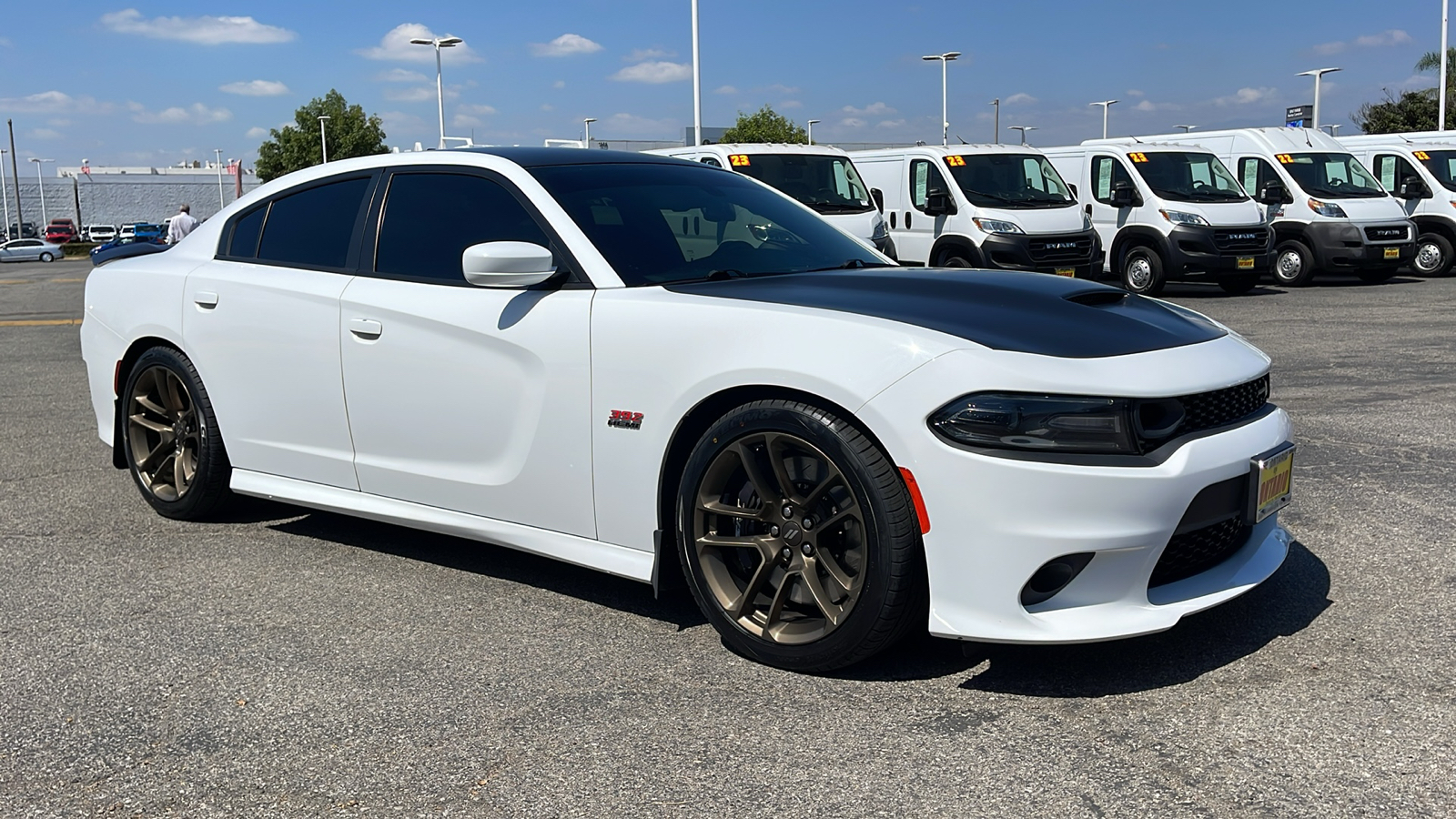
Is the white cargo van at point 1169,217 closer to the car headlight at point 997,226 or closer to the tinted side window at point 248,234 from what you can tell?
the car headlight at point 997,226

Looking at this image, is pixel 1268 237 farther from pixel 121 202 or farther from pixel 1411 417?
pixel 121 202

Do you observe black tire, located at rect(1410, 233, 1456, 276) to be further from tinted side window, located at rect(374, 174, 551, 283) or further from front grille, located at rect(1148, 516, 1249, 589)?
tinted side window, located at rect(374, 174, 551, 283)

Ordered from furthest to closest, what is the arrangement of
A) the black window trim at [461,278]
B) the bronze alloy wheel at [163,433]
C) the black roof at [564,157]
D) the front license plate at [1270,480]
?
the bronze alloy wheel at [163,433] → the black roof at [564,157] → the black window trim at [461,278] → the front license plate at [1270,480]

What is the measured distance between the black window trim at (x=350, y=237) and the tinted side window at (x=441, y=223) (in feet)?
0.35

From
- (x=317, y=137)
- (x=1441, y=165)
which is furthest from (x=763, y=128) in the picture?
(x=1441, y=165)

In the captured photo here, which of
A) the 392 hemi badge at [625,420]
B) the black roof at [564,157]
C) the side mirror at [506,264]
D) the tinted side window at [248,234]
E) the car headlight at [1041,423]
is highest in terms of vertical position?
the black roof at [564,157]

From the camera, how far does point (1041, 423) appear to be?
3.17 meters

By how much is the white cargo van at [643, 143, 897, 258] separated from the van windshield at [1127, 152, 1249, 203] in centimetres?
446

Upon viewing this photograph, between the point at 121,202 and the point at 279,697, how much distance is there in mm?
104336

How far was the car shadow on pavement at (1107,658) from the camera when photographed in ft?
11.3

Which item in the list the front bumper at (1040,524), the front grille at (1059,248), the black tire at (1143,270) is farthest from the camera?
the black tire at (1143,270)

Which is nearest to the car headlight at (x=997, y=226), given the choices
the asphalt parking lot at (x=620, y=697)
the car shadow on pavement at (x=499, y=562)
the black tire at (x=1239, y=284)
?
the black tire at (x=1239, y=284)

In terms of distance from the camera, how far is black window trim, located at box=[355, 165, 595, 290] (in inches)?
160

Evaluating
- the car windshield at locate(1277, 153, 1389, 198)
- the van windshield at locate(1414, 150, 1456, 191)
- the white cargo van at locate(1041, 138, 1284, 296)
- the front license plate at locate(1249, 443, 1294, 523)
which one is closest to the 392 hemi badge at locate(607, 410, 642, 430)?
the front license plate at locate(1249, 443, 1294, 523)
